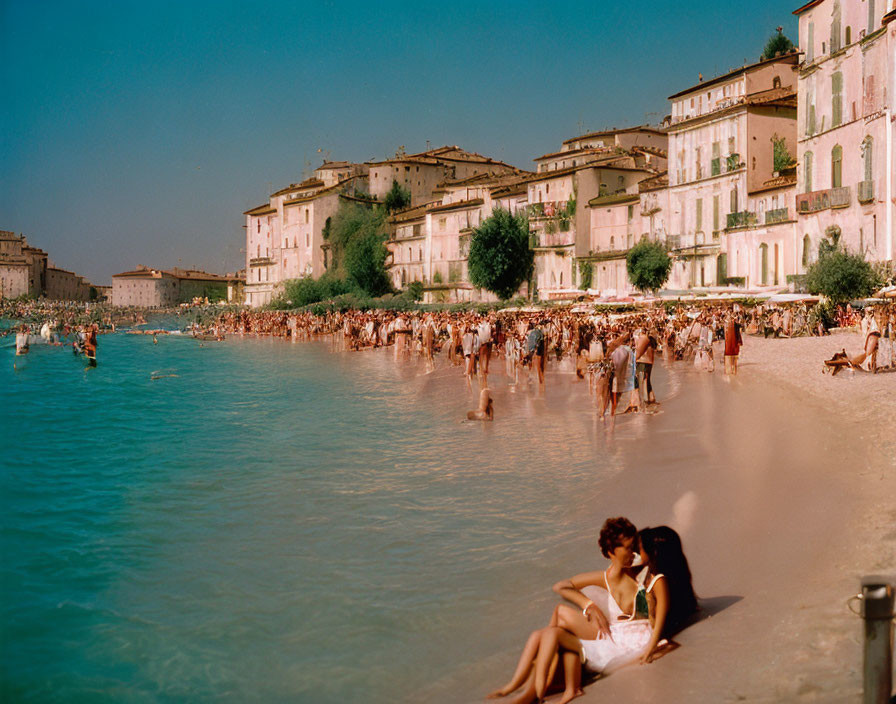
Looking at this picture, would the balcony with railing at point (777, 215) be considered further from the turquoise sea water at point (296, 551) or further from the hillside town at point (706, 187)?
the turquoise sea water at point (296, 551)

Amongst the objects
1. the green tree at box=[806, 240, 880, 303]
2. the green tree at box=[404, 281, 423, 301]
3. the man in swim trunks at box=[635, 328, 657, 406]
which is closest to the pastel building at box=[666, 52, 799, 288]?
the green tree at box=[806, 240, 880, 303]

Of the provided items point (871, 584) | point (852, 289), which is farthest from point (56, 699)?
point (852, 289)

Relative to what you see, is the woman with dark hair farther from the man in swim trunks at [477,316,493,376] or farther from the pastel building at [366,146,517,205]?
the pastel building at [366,146,517,205]

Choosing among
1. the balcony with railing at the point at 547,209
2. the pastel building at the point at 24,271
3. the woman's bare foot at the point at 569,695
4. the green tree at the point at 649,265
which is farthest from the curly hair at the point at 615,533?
the pastel building at the point at 24,271

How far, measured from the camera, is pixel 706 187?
4506 centimetres

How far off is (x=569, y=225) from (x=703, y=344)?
33.3 m

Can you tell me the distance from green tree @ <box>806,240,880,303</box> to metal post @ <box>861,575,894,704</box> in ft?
91.1

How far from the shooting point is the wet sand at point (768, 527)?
13.7 ft

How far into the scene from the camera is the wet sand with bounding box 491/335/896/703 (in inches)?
164

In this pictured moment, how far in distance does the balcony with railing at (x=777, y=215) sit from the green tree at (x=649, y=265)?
736 cm

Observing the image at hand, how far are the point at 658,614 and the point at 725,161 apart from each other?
42.9m

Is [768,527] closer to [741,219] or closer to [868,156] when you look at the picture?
[868,156]

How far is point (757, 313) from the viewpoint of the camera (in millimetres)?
32500

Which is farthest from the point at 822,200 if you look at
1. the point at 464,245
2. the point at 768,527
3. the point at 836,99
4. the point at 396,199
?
the point at 396,199
